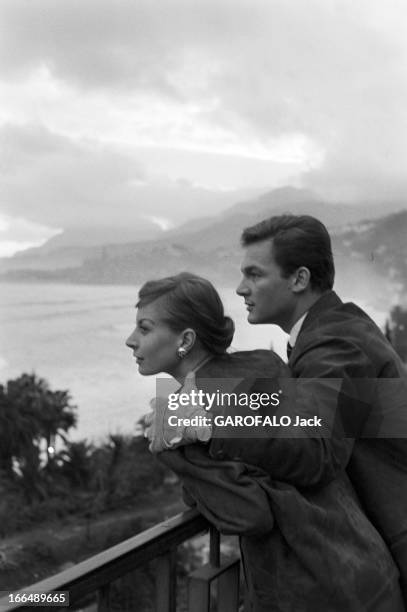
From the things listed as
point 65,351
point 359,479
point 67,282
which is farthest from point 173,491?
point 359,479

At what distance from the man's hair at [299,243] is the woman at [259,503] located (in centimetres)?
13

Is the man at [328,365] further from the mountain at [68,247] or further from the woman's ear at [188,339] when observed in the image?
the mountain at [68,247]

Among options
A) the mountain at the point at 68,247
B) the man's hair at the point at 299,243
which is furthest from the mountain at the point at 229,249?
the man's hair at the point at 299,243

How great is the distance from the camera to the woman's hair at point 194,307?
83 cm

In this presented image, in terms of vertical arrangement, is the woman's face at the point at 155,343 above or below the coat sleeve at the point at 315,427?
above

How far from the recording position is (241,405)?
2.49 feet

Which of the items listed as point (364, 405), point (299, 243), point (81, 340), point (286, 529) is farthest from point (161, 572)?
point (81, 340)

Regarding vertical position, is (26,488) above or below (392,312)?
below

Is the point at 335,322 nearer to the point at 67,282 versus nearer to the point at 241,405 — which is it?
the point at 241,405

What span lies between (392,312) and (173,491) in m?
11.5

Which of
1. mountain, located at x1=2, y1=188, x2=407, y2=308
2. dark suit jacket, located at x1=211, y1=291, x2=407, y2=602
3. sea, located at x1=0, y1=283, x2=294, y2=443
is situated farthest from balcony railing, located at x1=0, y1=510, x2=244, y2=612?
sea, located at x1=0, y1=283, x2=294, y2=443

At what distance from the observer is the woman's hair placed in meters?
0.83

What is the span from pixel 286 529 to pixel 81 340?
39.1 m

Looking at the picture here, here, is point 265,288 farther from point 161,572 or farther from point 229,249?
point 229,249
